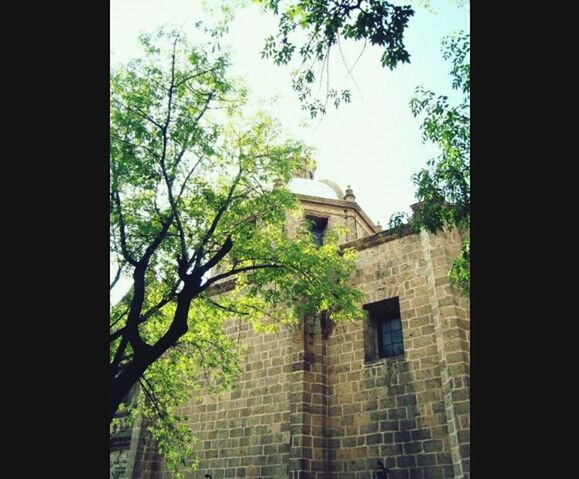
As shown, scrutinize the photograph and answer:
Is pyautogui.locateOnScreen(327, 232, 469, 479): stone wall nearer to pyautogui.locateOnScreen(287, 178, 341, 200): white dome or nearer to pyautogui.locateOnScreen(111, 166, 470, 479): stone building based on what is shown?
pyautogui.locateOnScreen(111, 166, 470, 479): stone building

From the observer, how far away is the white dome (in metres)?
20.6

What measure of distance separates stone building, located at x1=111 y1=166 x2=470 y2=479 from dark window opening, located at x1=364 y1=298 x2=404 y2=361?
3cm

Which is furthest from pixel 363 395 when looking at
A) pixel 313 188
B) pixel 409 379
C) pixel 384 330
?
pixel 313 188

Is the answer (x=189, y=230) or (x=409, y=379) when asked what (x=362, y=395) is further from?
(x=189, y=230)

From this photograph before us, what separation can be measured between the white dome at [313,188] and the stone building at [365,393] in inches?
325

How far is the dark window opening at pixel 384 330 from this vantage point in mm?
11297

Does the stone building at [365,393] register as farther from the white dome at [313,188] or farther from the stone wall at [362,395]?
the white dome at [313,188]

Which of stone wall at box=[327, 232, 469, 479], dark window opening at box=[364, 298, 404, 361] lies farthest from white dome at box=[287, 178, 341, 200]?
dark window opening at box=[364, 298, 404, 361]
